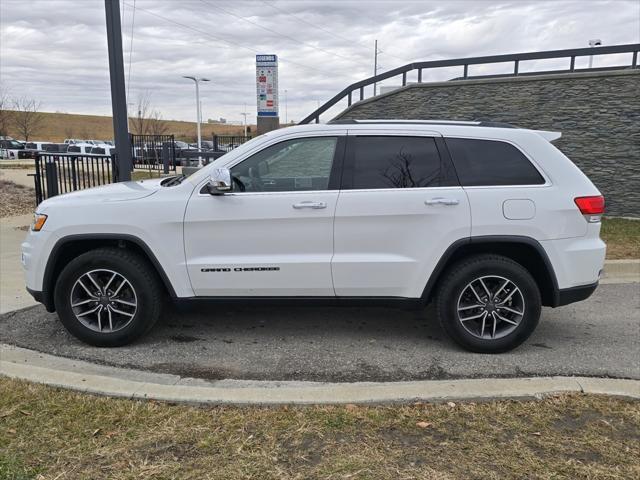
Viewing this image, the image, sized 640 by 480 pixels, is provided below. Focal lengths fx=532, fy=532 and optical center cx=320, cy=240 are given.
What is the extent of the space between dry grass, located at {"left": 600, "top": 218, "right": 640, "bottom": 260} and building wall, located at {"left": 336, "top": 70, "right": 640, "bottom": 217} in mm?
992

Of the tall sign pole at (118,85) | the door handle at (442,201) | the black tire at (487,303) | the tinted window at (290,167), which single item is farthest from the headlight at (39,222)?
the black tire at (487,303)

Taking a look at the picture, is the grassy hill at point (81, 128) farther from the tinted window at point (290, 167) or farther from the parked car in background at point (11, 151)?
the tinted window at point (290, 167)

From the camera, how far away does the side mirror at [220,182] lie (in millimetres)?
3871

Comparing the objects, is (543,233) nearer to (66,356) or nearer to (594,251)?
(594,251)

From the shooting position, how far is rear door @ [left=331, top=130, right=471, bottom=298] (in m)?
4.02

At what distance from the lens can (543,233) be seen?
3.99 metres

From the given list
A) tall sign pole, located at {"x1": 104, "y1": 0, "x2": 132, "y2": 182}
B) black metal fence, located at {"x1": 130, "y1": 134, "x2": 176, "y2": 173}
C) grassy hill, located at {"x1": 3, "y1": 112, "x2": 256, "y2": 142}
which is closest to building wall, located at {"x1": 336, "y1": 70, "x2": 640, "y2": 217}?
tall sign pole, located at {"x1": 104, "y1": 0, "x2": 132, "y2": 182}

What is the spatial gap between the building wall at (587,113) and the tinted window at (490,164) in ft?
26.8

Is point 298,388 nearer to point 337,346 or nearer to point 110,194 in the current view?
point 337,346

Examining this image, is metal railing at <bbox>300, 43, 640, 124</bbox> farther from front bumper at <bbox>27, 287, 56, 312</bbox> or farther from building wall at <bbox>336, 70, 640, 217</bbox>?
front bumper at <bbox>27, 287, 56, 312</bbox>

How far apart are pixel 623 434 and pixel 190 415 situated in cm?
248

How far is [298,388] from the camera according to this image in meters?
3.47

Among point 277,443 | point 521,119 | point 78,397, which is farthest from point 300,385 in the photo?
point 521,119

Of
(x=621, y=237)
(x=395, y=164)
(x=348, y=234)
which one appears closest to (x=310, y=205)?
(x=348, y=234)
